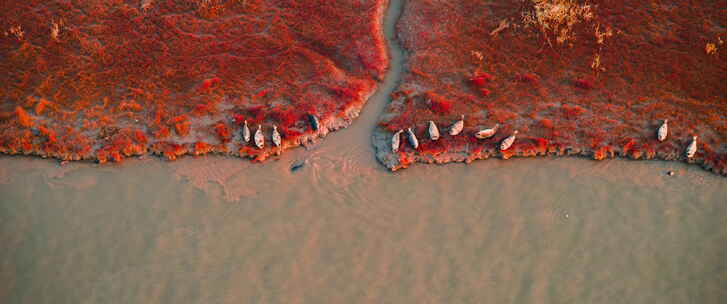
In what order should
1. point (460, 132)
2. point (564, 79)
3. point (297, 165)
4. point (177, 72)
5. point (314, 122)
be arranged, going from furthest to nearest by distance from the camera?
→ point (177, 72) < point (564, 79) < point (314, 122) < point (460, 132) < point (297, 165)

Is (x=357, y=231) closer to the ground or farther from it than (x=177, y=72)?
closer to the ground

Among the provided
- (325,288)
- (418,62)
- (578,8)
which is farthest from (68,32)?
(578,8)

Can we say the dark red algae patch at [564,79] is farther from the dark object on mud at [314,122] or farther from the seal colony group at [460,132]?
the dark object on mud at [314,122]

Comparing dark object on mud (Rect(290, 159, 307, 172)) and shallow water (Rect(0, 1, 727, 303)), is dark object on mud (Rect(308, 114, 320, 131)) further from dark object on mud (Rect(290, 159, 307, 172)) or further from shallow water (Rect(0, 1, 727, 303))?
dark object on mud (Rect(290, 159, 307, 172))

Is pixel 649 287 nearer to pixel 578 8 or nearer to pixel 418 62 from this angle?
pixel 418 62

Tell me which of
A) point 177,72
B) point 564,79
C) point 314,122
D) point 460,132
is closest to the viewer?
point 460,132

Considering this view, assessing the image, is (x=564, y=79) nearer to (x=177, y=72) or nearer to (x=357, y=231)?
(x=357, y=231)

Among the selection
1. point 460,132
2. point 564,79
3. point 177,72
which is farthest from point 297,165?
point 564,79
